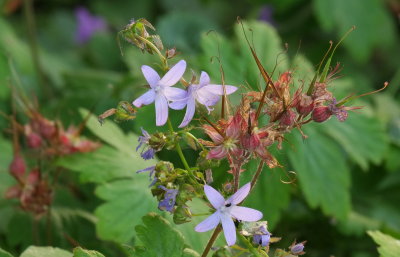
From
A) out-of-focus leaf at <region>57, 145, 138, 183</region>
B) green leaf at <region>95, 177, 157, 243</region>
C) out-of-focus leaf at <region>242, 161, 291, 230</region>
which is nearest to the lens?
green leaf at <region>95, 177, 157, 243</region>

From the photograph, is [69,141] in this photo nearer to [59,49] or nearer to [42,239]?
[42,239]

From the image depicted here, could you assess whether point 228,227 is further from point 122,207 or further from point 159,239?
point 122,207

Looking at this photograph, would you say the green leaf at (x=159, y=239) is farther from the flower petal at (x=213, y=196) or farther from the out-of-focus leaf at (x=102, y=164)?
the out-of-focus leaf at (x=102, y=164)

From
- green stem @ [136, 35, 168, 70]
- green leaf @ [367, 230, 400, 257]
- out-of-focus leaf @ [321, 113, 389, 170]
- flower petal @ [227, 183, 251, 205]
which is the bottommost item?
out-of-focus leaf @ [321, 113, 389, 170]

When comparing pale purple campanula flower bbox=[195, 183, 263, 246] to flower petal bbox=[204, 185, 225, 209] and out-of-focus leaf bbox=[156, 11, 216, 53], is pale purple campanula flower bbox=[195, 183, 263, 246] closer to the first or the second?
flower petal bbox=[204, 185, 225, 209]

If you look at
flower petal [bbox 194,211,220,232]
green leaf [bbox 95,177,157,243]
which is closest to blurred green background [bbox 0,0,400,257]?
green leaf [bbox 95,177,157,243]

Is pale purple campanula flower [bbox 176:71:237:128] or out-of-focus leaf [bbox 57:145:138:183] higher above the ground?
pale purple campanula flower [bbox 176:71:237:128]

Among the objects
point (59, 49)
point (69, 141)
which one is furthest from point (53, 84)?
point (69, 141)

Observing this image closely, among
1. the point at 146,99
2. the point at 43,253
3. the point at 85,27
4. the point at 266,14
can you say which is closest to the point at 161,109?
the point at 146,99

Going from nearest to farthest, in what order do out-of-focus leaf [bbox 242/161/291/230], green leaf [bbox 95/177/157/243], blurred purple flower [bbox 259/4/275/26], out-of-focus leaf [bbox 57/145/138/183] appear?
1. green leaf [bbox 95/177/157/243]
2. out-of-focus leaf [bbox 57/145/138/183]
3. out-of-focus leaf [bbox 242/161/291/230]
4. blurred purple flower [bbox 259/4/275/26]
